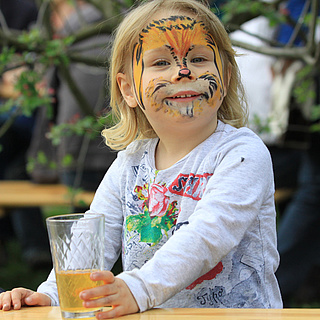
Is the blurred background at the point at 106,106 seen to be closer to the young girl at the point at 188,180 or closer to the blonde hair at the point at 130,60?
the blonde hair at the point at 130,60

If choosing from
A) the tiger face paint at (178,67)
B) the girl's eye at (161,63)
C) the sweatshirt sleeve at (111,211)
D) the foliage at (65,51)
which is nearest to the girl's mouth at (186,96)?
the tiger face paint at (178,67)

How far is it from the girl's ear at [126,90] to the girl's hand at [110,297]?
0.84 m

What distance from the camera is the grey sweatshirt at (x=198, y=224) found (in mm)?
1327

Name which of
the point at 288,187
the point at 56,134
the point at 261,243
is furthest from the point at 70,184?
the point at 261,243

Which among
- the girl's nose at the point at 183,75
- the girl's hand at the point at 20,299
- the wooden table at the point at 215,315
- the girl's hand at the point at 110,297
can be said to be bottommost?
the girl's hand at the point at 20,299

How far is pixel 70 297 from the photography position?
48.0 inches

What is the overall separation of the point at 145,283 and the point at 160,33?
32.0 inches

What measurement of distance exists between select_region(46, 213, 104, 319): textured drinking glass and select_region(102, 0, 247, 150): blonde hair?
2.59ft

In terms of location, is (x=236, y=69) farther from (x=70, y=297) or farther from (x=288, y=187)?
(x=288, y=187)

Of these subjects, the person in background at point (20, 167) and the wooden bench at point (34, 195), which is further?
the person in background at point (20, 167)

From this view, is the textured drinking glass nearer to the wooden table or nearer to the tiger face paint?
the wooden table

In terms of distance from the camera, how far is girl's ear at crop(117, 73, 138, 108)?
1951mm

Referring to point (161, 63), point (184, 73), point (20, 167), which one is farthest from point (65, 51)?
point (20, 167)

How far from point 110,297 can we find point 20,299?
1.10 ft
